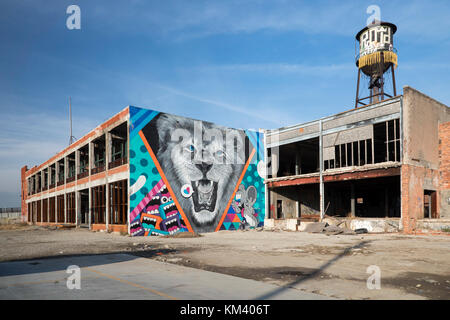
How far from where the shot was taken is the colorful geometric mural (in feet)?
80.8

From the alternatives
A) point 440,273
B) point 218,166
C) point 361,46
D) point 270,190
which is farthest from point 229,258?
point 361,46

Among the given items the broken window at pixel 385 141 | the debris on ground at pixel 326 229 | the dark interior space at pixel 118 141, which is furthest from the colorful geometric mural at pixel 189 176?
the broken window at pixel 385 141

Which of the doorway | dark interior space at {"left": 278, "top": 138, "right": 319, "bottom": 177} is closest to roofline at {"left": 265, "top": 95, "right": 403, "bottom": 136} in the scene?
dark interior space at {"left": 278, "top": 138, "right": 319, "bottom": 177}

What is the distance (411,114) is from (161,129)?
17.9 m

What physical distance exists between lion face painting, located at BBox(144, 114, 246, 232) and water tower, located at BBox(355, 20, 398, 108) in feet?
43.6

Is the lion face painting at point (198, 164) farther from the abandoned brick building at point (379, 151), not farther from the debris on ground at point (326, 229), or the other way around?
the debris on ground at point (326, 229)

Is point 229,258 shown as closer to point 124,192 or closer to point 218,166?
point 124,192

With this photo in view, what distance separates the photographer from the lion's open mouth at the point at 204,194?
27328mm

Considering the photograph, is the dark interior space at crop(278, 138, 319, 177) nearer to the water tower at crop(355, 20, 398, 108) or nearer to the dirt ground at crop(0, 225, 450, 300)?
the water tower at crop(355, 20, 398, 108)

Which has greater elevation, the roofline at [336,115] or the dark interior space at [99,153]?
Result: the roofline at [336,115]

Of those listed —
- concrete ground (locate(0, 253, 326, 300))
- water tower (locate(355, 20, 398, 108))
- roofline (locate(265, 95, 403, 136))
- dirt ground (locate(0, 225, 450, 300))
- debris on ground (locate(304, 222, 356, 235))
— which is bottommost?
debris on ground (locate(304, 222, 356, 235))

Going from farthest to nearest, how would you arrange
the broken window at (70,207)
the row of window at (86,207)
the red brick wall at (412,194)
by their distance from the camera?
1. the broken window at (70,207)
2. the row of window at (86,207)
3. the red brick wall at (412,194)

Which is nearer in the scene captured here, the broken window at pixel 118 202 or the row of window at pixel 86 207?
the broken window at pixel 118 202
